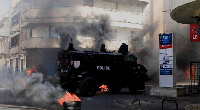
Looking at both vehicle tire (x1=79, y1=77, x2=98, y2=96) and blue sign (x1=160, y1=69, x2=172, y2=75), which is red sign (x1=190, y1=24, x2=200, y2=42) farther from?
vehicle tire (x1=79, y1=77, x2=98, y2=96)

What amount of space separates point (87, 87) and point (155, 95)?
11.9 ft

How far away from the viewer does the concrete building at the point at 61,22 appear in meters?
27.2

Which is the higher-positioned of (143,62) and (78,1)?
(78,1)

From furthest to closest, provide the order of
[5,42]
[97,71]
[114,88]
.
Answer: [5,42]
[114,88]
[97,71]

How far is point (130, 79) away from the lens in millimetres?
16016

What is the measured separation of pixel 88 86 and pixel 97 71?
1.23 metres

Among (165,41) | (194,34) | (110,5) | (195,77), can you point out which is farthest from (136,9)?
(165,41)

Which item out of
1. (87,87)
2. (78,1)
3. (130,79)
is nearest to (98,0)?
(78,1)

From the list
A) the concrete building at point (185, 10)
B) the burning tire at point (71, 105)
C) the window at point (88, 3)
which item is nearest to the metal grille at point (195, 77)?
the concrete building at point (185, 10)

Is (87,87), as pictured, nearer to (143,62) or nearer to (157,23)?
(143,62)

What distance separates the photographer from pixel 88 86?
45.7 ft

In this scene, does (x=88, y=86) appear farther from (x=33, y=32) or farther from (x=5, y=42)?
(x=5, y=42)

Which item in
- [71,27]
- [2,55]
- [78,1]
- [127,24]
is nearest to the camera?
[71,27]

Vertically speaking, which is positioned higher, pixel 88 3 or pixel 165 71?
pixel 88 3
